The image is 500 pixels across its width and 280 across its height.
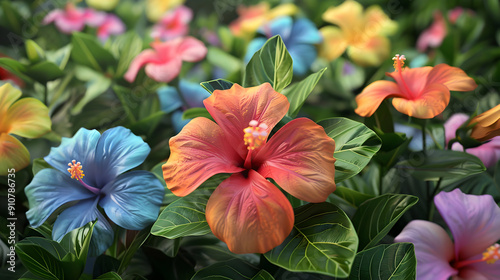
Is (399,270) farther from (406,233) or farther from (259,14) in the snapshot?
(259,14)

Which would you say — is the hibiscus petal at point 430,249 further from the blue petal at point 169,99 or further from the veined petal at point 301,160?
the blue petal at point 169,99

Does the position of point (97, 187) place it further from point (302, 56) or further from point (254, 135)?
point (302, 56)

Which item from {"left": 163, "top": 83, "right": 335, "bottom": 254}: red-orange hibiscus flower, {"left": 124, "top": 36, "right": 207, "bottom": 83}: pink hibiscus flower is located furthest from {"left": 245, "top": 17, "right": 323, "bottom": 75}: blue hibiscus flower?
{"left": 163, "top": 83, "right": 335, "bottom": 254}: red-orange hibiscus flower

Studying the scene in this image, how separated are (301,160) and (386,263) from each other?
144mm

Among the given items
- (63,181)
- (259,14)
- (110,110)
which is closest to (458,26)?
(259,14)

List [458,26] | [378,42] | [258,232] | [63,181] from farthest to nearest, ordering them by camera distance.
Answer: [458,26] < [378,42] < [63,181] < [258,232]

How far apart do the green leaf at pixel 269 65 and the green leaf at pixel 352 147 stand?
10 centimetres

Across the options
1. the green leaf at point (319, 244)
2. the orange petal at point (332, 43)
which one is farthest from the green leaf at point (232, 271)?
the orange petal at point (332, 43)

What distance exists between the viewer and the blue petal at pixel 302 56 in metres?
0.76

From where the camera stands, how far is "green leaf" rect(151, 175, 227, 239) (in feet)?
1.24

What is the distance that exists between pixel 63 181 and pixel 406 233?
42cm

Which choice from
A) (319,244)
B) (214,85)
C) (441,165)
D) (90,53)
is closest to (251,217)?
(319,244)

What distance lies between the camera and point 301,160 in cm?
38

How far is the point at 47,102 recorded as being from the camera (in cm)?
64
